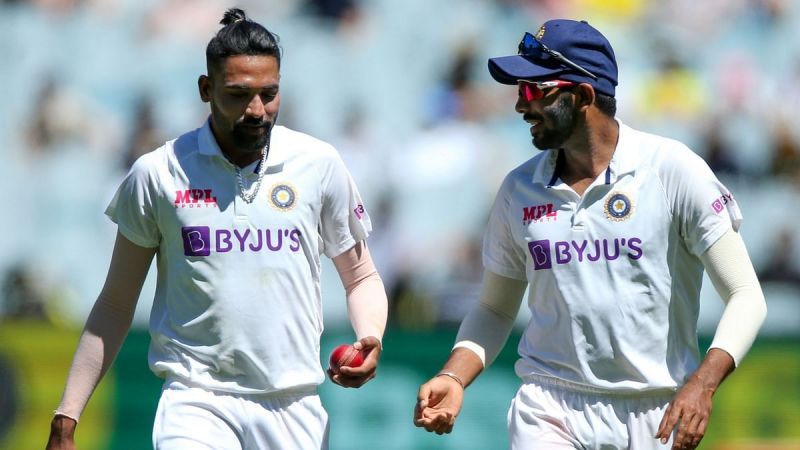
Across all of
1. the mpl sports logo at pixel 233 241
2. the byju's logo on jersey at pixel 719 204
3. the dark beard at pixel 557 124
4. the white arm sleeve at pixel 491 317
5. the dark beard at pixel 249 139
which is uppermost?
the dark beard at pixel 557 124

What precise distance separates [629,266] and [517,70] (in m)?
0.79

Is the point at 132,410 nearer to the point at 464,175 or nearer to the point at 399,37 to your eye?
the point at 464,175

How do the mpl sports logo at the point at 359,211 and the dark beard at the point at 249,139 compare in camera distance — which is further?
the mpl sports logo at the point at 359,211

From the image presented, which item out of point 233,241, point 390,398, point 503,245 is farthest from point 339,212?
point 390,398

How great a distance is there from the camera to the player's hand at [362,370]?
435cm

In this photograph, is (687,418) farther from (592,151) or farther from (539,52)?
(539,52)

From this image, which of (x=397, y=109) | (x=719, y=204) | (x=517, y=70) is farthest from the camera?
(x=397, y=109)

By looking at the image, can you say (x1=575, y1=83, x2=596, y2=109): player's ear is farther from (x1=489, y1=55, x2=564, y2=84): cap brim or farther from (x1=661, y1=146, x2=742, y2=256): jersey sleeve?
(x1=661, y1=146, x2=742, y2=256): jersey sleeve

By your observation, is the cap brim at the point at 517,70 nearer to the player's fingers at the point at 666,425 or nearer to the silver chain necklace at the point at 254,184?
the silver chain necklace at the point at 254,184

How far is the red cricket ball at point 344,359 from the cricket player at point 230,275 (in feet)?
0.13

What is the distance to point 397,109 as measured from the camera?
11.8 metres

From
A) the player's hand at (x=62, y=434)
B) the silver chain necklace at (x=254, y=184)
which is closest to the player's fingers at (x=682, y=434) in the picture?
the silver chain necklace at (x=254, y=184)

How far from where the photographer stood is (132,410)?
9234 millimetres

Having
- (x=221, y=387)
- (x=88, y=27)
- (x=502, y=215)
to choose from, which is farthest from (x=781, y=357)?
(x=88, y=27)
